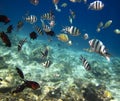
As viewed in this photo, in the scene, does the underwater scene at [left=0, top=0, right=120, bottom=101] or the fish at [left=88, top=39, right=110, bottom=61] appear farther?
the underwater scene at [left=0, top=0, right=120, bottom=101]

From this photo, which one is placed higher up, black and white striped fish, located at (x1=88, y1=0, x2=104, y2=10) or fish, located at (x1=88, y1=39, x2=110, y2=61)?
black and white striped fish, located at (x1=88, y1=0, x2=104, y2=10)

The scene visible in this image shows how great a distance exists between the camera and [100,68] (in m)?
17.9

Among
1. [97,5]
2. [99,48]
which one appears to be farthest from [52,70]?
[99,48]

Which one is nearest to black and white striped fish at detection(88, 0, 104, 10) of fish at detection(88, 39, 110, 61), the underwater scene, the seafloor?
the underwater scene

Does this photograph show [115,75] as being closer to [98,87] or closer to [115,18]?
[98,87]

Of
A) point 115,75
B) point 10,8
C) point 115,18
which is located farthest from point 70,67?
point 115,18

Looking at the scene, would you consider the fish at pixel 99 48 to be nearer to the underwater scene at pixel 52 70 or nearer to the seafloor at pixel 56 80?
the underwater scene at pixel 52 70

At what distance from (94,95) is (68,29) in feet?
10.7

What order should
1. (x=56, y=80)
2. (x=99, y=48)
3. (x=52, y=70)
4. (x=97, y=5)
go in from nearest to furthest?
(x=99, y=48), (x=97, y=5), (x=56, y=80), (x=52, y=70)

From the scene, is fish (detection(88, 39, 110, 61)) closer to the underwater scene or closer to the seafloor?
the underwater scene

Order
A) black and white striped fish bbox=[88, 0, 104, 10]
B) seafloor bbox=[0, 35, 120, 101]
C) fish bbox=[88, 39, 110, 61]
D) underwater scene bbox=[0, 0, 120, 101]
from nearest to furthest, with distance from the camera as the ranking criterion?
1. fish bbox=[88, 39, 110, 61]
2. underwater scene bbox=[0, 0, 120, 101]
3. seafloor bbox=[0, 35, 120, 101]
4. black and white striped fish bbox=[88, 0, 104, 10]

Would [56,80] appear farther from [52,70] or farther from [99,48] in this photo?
[99,48]

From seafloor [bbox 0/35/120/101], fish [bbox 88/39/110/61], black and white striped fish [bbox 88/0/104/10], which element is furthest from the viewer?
black and white striped fish [bbox 88/0/104/10]

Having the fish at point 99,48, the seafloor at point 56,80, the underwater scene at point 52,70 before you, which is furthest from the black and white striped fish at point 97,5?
the fish at point 99,48
